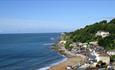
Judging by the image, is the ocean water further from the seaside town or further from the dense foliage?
the dense foliage

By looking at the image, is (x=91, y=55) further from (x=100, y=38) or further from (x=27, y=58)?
(x=100, y=38)

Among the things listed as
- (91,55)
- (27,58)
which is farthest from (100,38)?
(27,58)

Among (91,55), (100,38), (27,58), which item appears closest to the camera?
(91,55)

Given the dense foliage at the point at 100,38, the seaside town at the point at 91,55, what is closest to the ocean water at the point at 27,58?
the seaside town at the point at 91,55

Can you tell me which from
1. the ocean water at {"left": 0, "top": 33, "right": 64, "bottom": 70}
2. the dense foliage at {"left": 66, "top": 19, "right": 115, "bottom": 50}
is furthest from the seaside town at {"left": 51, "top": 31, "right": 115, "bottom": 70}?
the ocean water at {"left": 0, "top": 33, "right": 64, "bottom": 70}

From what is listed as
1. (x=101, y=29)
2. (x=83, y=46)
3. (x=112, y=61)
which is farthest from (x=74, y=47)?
(x=112, y=61)

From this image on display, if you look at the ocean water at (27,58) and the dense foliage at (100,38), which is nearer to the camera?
the ocean water at (27,58)

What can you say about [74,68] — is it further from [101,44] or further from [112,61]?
[101,44]

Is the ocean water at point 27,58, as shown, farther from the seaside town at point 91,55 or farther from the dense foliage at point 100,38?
the dense foliage at point 100,38

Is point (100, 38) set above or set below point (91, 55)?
above

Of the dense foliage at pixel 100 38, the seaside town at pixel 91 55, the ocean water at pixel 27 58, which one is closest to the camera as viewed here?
the seaside town at pixel 91 55
